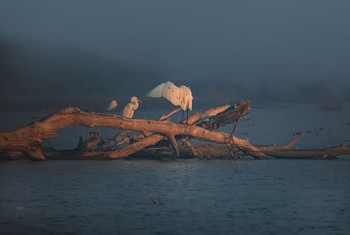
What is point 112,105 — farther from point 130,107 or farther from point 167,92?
point 167,92

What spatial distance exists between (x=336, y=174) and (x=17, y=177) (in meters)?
8.56

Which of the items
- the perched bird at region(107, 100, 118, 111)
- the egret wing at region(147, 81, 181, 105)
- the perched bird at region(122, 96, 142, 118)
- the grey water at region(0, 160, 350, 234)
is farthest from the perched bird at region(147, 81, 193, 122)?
the perched bird at region(107, 100, 118, 111)

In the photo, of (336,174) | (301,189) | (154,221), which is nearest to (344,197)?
(301,189)

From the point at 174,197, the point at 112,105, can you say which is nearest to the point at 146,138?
the point at 112,105

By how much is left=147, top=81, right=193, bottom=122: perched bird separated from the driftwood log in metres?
0.57

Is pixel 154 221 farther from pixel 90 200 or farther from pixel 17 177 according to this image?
pixel 17 177

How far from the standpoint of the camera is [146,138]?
18.0 meters

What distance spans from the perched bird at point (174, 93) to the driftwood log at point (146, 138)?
571 mm

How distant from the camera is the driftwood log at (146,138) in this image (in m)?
15.8

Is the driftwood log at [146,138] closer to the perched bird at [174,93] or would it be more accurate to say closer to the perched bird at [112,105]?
the perched bird at [174,93]

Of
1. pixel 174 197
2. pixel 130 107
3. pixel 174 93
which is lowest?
pixel 174 197

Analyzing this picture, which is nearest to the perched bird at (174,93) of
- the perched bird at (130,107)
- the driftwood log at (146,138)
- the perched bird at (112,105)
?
the driftwood log at (146,138)

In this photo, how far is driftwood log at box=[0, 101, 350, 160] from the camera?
15.8 metres

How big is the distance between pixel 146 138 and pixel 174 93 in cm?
166
